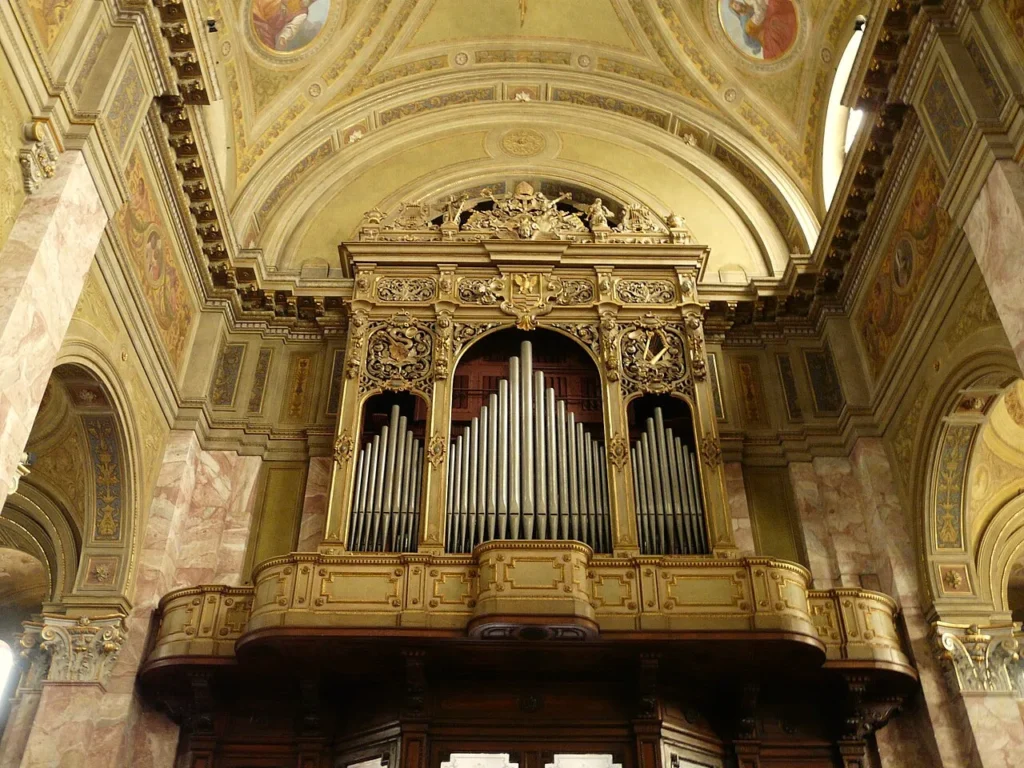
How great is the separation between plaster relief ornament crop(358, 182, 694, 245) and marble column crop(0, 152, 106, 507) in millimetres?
5651

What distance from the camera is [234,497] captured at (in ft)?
45.0

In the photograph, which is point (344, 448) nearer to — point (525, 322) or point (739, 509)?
point (525, 322)

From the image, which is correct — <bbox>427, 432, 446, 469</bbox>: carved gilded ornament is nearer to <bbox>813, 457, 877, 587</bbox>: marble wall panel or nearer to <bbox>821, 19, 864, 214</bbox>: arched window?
<bbox>813, 457, 877, 587</bbox>: marble wall panel

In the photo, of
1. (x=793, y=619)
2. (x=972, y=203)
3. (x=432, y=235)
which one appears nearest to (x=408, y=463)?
(x=432, y=235)

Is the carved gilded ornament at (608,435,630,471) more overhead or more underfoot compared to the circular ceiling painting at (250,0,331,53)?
more underfoot

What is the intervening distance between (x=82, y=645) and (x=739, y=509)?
8.67 m

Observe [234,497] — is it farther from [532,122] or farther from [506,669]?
[532,122]

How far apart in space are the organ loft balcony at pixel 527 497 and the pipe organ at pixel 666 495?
3 centimetres

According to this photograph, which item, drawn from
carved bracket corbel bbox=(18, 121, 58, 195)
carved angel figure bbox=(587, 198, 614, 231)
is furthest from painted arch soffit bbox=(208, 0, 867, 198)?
carved bracket corbel bbox=(18, 121, 58, 195)

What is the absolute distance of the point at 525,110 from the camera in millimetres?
18922

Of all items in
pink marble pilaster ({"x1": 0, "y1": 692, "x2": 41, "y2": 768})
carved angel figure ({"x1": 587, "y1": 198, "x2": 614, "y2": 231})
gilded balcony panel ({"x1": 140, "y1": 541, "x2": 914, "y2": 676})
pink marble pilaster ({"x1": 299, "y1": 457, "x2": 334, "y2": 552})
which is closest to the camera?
gilded balcony panel ({"x1": 140, "y1": 541, "x2": 914, "y2": 676})

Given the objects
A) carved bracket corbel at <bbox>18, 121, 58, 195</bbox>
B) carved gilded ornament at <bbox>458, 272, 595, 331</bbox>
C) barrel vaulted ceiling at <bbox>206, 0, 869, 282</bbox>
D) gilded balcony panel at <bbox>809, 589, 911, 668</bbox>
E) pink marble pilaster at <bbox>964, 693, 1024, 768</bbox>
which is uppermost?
barrel vaulted ceiling at <bbox>206, 0, 869, 282</bbox>

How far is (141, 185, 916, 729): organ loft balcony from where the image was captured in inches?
421

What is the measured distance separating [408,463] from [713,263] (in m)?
6.88
